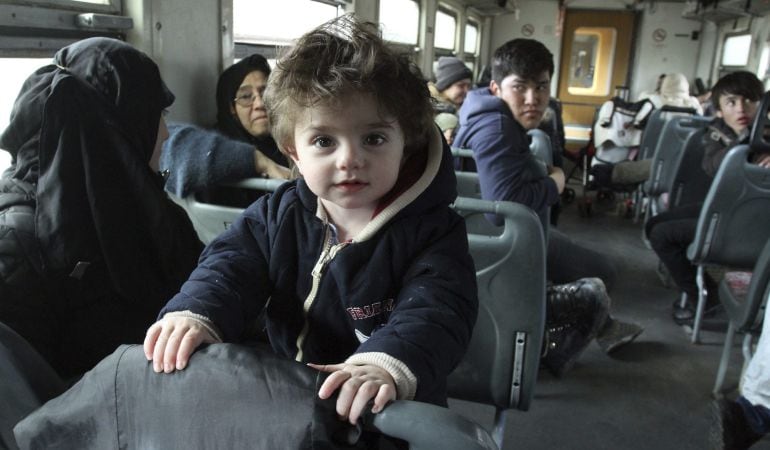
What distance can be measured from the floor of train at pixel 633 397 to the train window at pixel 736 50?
5.15 metres

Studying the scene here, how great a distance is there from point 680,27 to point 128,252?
32.2ft

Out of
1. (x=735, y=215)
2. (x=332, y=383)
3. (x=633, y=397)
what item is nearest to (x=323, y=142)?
(x=332, y=383)

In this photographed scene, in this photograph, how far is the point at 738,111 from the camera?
12.4 feet

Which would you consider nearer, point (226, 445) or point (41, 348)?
point (226, 445)

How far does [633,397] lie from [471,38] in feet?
22.8

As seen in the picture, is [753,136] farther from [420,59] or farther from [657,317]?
[420,59]

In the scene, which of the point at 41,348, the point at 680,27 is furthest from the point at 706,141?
the point at 680,27

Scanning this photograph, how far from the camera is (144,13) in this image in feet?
6.74

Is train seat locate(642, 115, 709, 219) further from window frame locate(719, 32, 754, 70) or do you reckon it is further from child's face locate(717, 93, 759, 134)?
window frame locate(719, 32, 754, 70)

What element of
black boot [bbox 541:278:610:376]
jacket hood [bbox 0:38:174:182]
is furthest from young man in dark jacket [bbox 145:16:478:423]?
black boot [bbox 541:278:610:376]

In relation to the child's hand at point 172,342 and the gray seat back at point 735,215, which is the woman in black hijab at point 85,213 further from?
the gray seat back at point 735,215

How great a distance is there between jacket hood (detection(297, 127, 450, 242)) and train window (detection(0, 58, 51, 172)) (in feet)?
3.96

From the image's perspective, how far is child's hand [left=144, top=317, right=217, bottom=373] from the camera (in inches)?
28.0

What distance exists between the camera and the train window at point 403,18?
486 cm
